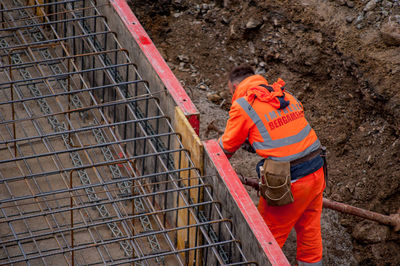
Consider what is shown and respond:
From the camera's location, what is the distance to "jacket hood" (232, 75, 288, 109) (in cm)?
665

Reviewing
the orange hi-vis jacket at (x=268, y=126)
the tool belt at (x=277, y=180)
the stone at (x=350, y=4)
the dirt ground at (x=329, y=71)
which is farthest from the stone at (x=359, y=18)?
the tool belt at (x=277, y=180)

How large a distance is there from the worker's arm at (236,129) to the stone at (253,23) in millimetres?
3404

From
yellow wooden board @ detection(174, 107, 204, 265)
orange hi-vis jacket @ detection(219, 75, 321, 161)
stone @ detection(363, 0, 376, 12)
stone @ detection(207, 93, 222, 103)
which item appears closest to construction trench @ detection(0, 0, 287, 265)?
yellow wooden board @ detection(174, 107, 204, 265)

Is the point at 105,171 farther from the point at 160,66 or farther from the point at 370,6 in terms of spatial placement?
the point at 370,6

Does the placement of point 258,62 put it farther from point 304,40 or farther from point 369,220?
point 369,220

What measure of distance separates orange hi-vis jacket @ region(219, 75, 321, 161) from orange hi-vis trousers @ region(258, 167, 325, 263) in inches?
12.8

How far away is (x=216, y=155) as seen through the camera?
6.57m

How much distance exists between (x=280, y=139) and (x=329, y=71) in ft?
9.42

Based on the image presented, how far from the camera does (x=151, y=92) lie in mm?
7727

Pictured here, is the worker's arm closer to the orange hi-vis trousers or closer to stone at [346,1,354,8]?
the orange hi-vis trousers

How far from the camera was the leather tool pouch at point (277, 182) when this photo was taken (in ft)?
21.6

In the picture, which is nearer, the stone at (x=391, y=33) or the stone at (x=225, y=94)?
the stone at (x=391, y=33)

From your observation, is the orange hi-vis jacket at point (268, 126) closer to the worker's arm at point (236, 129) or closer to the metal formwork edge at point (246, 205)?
the worker's arm at point (236, 129)

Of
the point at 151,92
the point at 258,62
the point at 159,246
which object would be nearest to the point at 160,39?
the point at 258,62
